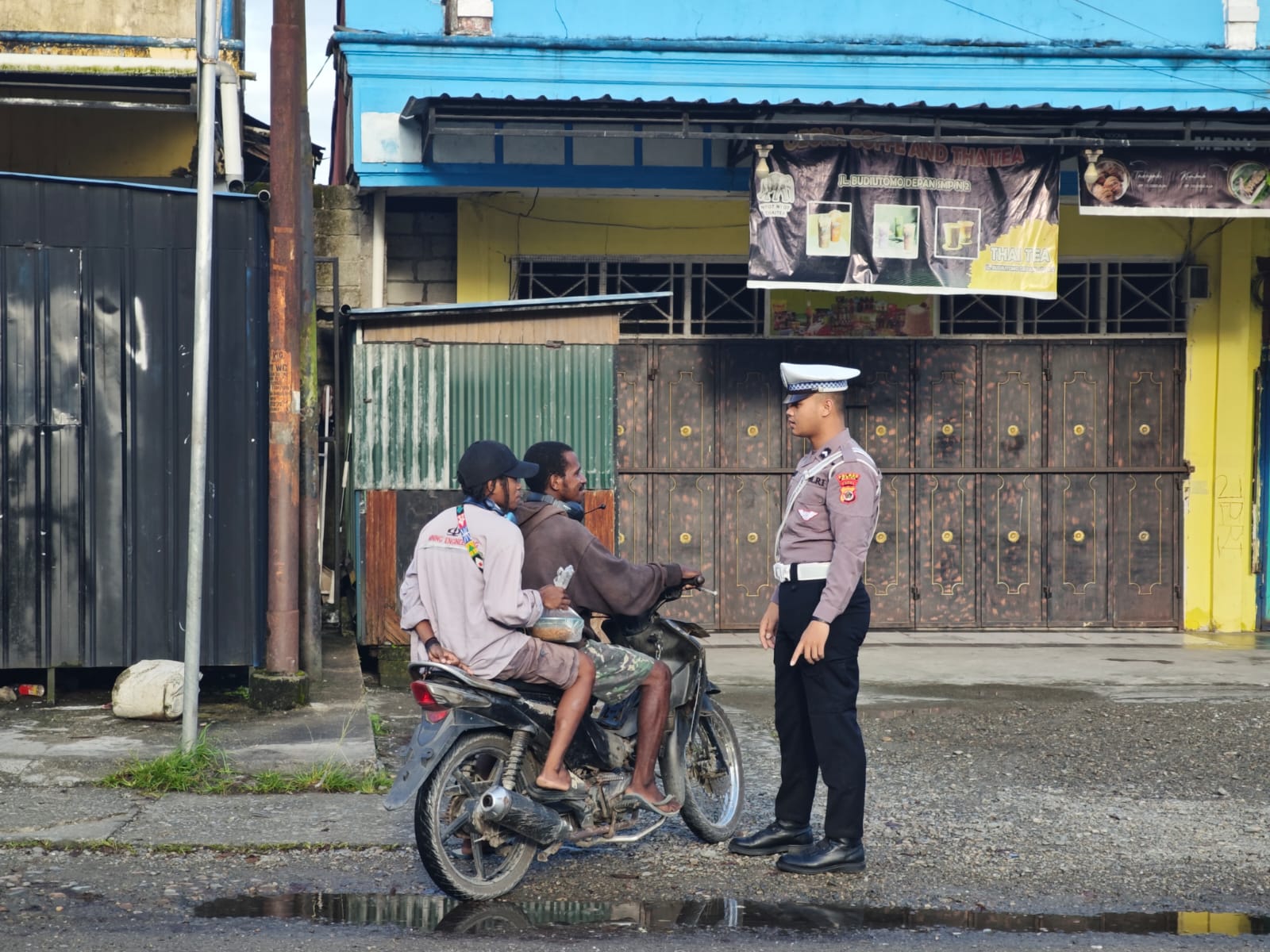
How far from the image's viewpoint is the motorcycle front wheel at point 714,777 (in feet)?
19.4

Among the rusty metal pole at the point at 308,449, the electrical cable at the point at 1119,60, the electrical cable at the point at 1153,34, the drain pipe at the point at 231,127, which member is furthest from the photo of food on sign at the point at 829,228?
the drain pipe at the point at 231,127

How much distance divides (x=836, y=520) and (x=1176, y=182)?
21.9 ft

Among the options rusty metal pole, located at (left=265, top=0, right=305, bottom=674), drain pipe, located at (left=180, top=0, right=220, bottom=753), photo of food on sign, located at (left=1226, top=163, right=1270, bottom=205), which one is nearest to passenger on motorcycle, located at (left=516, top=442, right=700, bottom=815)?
drain pipe, located at (left=180, top=0, right=220, bottom=753)

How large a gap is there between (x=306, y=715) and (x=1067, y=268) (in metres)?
7.60

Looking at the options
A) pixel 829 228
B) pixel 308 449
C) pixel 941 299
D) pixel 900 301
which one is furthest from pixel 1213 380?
pixel 308 449

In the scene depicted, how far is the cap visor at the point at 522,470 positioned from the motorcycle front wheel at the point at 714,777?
1206 mm

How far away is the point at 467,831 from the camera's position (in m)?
5.14

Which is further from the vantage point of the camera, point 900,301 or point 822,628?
point 900,301

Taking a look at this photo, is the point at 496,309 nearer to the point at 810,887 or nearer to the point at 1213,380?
the point at 810,887

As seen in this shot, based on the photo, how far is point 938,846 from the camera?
19.5 feet

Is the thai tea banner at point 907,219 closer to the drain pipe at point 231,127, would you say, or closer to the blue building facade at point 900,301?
the blue building facade at point 900,301

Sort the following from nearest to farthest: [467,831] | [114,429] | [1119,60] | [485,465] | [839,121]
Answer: [467,831] < [485,465] < [114,429] < [839,121] < [1119,60]

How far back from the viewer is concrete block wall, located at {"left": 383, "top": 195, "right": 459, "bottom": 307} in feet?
37.9

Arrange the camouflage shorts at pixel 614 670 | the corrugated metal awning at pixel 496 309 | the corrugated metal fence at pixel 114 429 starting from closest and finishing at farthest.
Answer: the camouflage shorts at pixel 614 670
the corrugated metal fence at pixel 114 429
the corrugated metal awning at pixel 496 309
